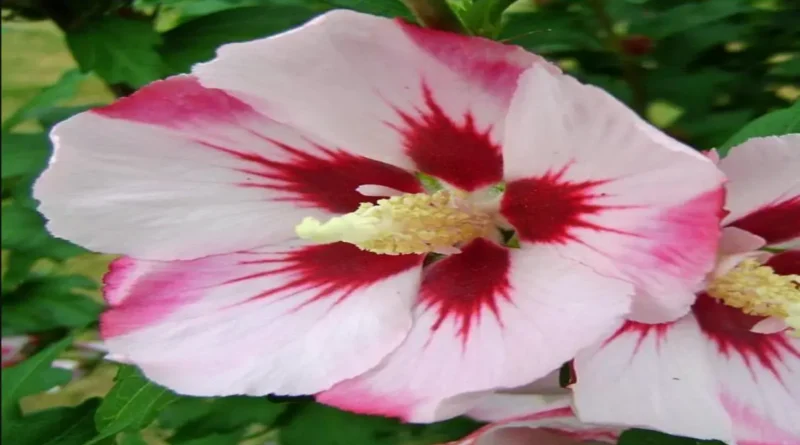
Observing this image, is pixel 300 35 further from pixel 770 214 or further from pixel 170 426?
pixel 170 426

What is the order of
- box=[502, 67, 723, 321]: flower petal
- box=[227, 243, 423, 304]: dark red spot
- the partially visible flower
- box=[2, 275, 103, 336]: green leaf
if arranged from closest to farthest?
box=[502, 67, 723, 321]: flower petal
box=[227, 243, 423, 304]: dark red spot
box=[2, 275, 103, 336]: green leaf
the partially visible flower

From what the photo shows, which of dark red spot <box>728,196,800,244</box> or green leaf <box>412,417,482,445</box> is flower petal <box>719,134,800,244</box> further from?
green leaf <box>412,417,482,445</box>

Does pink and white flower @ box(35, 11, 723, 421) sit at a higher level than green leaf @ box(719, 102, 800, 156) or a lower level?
lower

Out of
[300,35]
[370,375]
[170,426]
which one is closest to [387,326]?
[370,375]

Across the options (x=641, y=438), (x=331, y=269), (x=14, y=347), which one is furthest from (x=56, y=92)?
(x=641, y=438)

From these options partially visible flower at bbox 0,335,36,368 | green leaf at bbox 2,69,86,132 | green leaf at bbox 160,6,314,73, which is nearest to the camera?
green leaf at bbox 160,6,314,73

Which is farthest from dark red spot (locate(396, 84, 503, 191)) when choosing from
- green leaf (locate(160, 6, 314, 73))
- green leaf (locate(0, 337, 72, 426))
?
green leaf (locate(0, 337, 72, 426))

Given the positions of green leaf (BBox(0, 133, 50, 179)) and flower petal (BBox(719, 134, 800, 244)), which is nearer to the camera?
flower petal (BBox(719, 134, 800, 244))
